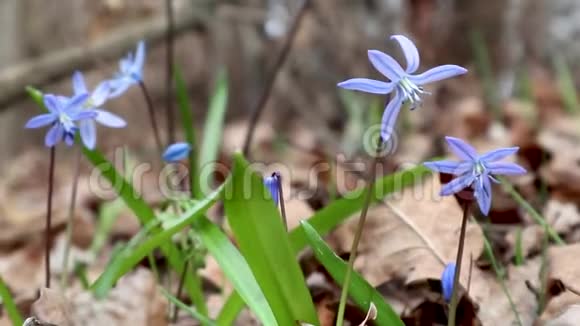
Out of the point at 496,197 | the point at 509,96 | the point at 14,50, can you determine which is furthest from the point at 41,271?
the point at 509,96

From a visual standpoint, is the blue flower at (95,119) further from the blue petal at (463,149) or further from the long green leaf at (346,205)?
the blue petal at (463,149)

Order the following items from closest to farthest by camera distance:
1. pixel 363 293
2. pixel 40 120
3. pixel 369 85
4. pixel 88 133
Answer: pixel 369 85 → pixel 363 293 → pixel 40 120 → pixel 88 133

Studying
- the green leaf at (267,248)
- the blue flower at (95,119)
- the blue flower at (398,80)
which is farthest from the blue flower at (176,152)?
the blue flower at (398,80)

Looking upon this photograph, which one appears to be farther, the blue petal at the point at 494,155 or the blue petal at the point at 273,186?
the blue petal at the point at 273,186

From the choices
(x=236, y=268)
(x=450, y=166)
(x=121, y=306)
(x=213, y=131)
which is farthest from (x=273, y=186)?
(x=213, y=131)

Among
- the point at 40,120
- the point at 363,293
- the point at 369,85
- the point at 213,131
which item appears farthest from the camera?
the point at 213,131

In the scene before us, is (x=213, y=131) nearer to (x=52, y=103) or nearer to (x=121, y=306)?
(x=121, y=306)

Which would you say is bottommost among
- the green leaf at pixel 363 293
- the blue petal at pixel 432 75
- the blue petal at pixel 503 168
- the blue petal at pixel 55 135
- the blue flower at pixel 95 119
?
the green leaf at pixel 363 293
